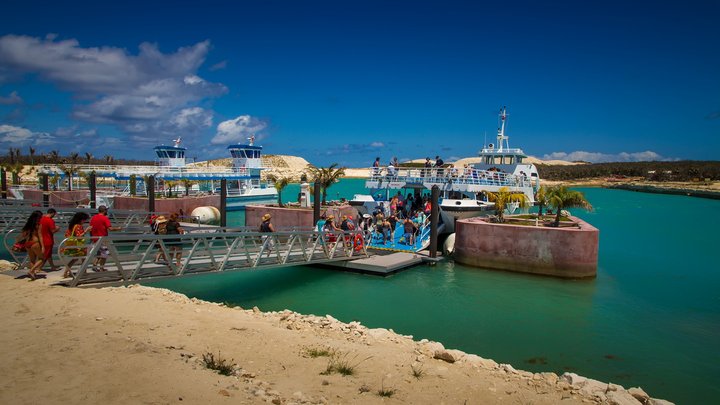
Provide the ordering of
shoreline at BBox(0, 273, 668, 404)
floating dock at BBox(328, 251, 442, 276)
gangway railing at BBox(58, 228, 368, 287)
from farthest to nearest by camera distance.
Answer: floating dock at BBox(328, 251, 442, 276) → gangway railing at BBox(58, 228, 368, 287) → shoreline at BBox(0, 273, 668, 404)

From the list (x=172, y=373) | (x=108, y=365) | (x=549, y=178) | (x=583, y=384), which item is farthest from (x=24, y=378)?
(x=549, y=178)

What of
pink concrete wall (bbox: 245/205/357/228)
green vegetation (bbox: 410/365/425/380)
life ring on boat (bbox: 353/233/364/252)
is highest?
pink concrete wall (bbox: 245/205/357/228)

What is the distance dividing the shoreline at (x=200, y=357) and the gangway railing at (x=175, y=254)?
697mm

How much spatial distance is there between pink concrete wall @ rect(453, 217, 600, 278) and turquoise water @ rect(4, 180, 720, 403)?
0.53 m

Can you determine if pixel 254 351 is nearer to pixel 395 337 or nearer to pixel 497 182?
pixel 395 337

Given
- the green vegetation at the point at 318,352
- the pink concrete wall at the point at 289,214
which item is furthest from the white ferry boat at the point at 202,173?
the green vegetation at the point at 318,352

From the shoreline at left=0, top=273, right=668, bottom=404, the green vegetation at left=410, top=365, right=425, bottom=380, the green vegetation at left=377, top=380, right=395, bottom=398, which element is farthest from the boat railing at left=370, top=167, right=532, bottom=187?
the green vegetation at left=377, top=380, right=395, bottom=398

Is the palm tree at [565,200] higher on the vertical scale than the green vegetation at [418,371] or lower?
higher

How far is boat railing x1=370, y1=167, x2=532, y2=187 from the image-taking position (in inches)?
1011

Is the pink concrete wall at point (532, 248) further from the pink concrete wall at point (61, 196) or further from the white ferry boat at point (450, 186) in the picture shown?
the pink concrete wall at point (61, 196)

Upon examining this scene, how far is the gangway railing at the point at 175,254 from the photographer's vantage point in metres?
10.8

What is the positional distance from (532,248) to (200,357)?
15521mm

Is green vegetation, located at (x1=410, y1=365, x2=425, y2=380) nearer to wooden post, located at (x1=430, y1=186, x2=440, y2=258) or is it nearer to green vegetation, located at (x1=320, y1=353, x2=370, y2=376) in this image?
green vegetation, located at (x1=320, y1=353, x2=370, y2=376)

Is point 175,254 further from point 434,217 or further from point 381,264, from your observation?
point 434,217
